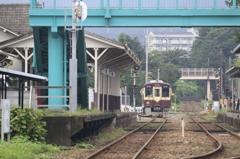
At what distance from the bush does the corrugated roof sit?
933 inches

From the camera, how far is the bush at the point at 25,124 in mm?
14383

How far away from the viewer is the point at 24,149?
12836mm

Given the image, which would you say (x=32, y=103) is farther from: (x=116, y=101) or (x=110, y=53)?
(x=116, y=101)

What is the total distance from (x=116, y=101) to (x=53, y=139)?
2764 cm

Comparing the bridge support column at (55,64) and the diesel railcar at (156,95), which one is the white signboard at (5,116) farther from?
the diesel railcar at (156,95)

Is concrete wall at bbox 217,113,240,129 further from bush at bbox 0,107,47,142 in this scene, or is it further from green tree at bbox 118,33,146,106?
green tree at bbox 118,33,146,106

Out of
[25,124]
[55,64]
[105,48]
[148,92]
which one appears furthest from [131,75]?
[25,124]

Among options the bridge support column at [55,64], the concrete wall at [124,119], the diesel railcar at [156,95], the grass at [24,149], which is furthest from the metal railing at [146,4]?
the diesel railcar at [156,95]

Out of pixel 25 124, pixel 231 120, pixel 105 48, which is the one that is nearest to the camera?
pixel 25 124

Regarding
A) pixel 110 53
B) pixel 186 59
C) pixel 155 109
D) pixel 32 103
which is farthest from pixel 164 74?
pixel 32 103

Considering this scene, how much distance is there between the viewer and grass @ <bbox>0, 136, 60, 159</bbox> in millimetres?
11545

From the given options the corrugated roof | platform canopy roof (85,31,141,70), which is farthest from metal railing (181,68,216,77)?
platform canopy roof (85,31,141,70)

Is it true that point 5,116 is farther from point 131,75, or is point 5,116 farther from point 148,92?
point 131,75

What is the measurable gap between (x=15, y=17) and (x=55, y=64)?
16744 millimetres
